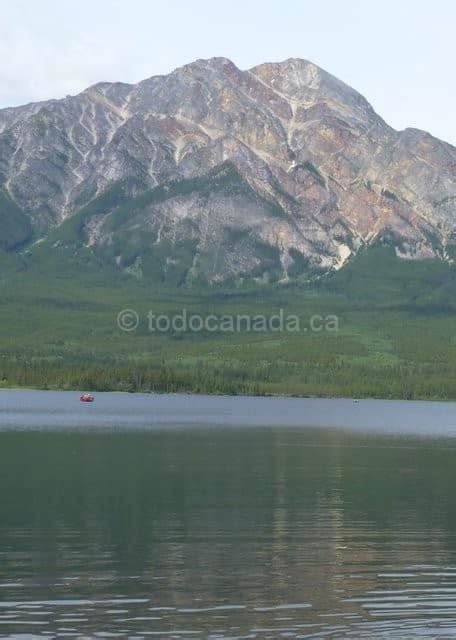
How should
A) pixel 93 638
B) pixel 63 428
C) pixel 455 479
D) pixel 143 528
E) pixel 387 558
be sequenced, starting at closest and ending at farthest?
1. pixel 93 638
2. pixel 387 558
3. pixel 143 528
4. pixel 455 479
5. pixel 63 428

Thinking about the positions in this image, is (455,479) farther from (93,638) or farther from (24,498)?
(93,638)

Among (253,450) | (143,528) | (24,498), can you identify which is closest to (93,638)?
(143,528)

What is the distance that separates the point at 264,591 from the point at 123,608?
6.50 meters

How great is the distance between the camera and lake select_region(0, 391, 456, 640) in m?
41.8

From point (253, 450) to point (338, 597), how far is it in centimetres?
8647

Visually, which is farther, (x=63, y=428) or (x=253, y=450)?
(x=63, y=428)

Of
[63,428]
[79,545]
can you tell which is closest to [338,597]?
[79,545]

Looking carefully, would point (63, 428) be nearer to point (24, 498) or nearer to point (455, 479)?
point (455, 479)

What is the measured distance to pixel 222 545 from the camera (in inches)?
2334

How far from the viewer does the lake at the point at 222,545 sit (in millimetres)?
41844

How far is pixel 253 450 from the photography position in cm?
13250

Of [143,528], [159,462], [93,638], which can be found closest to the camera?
[93,638]

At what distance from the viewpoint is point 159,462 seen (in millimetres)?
109938

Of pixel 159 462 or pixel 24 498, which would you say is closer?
pixel 24 498
